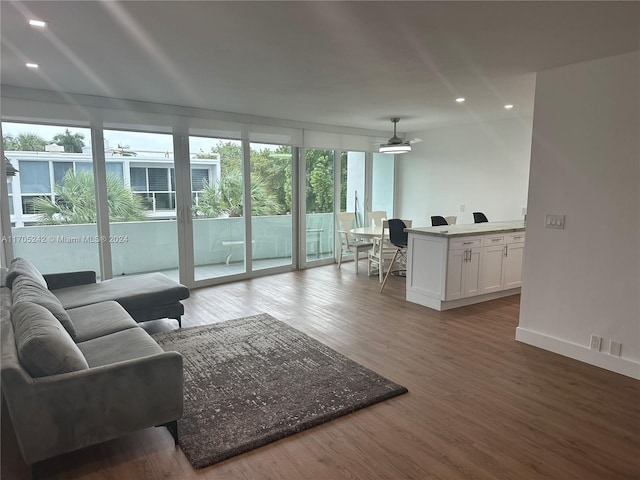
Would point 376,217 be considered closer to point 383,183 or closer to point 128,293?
point 383,183

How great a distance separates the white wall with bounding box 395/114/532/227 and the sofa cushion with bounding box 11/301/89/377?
6.19 meters

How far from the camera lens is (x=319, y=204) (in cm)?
734

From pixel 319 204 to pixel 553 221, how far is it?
4383mm

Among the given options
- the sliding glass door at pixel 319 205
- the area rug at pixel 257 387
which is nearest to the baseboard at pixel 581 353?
the area rug at pixel 257 387

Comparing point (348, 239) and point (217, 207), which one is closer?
point (217, 207)

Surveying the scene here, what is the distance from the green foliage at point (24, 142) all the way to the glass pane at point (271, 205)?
272 centimetres

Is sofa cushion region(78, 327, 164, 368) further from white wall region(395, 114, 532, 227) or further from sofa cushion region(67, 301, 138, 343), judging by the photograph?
white wall region(395, 114, 532, 227)

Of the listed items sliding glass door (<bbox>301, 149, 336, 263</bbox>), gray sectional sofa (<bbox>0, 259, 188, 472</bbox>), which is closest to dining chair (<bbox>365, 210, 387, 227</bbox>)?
sliding glass door (<bbox>301, 149, 336, 263</bbox>)

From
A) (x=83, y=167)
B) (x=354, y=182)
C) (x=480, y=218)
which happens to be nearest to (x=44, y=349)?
(x=83, y=167)

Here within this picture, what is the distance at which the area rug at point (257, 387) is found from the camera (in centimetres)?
234

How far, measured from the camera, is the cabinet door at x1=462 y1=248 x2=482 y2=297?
4754 millimetres

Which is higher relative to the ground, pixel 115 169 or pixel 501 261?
pixel 115 169

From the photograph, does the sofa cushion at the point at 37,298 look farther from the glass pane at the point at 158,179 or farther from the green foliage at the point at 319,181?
the green foliage at the point at 319,181

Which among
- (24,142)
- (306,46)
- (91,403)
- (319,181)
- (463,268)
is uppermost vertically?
(306,46)
